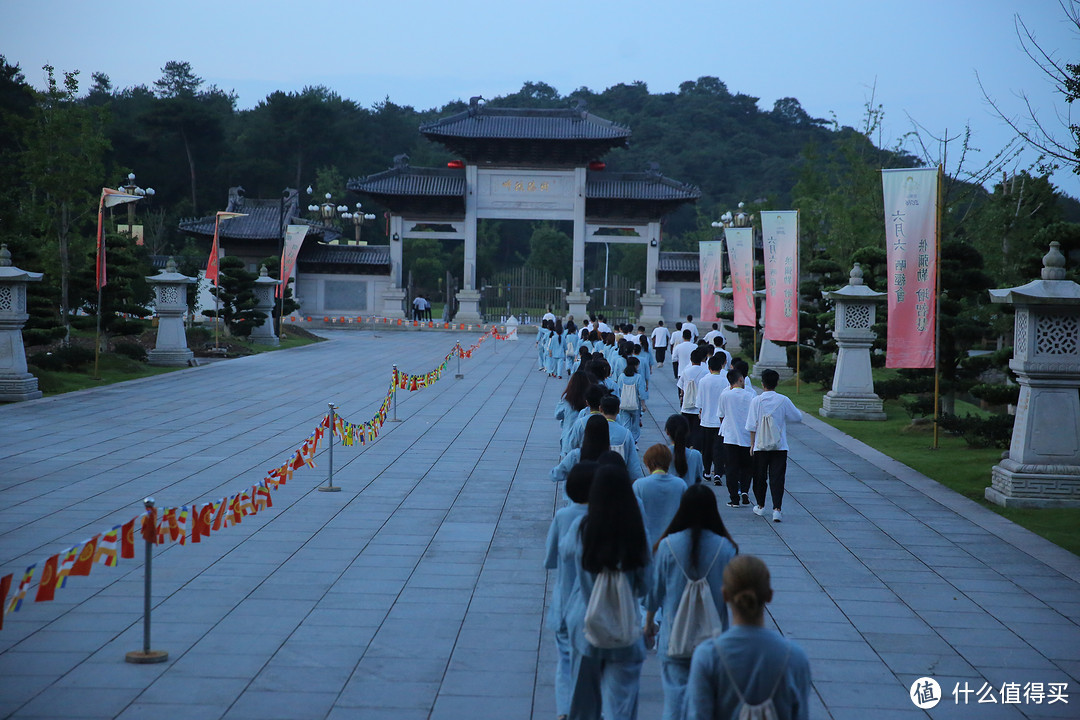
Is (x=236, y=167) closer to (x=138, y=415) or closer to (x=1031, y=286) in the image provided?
(x=138, y=415)

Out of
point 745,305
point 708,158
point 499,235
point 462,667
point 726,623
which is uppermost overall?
point 708,158

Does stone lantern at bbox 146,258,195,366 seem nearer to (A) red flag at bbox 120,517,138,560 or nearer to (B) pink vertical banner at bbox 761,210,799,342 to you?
(B) pink vertical banner at bbox 761,210,799,342

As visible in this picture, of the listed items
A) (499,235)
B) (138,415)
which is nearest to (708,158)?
(499,235)

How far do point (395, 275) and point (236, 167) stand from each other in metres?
19.8

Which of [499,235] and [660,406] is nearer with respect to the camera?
[660,406]

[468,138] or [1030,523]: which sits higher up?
[468,138]

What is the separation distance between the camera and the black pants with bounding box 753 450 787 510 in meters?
9.31

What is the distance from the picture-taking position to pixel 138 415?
627 inches

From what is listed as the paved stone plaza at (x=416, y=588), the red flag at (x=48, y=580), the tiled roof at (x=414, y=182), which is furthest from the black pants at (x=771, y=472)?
the tiled roof at (x=414, y=182)

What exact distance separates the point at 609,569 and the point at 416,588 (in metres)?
3.22

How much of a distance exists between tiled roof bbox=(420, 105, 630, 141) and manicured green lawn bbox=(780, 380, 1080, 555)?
92.1ft

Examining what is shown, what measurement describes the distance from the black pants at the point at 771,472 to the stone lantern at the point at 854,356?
8.47 metres

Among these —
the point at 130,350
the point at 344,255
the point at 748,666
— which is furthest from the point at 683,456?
the point at 344,255

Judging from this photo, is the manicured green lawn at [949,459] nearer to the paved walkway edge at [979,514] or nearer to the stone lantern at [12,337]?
the paved walkway edge at [979,514]
